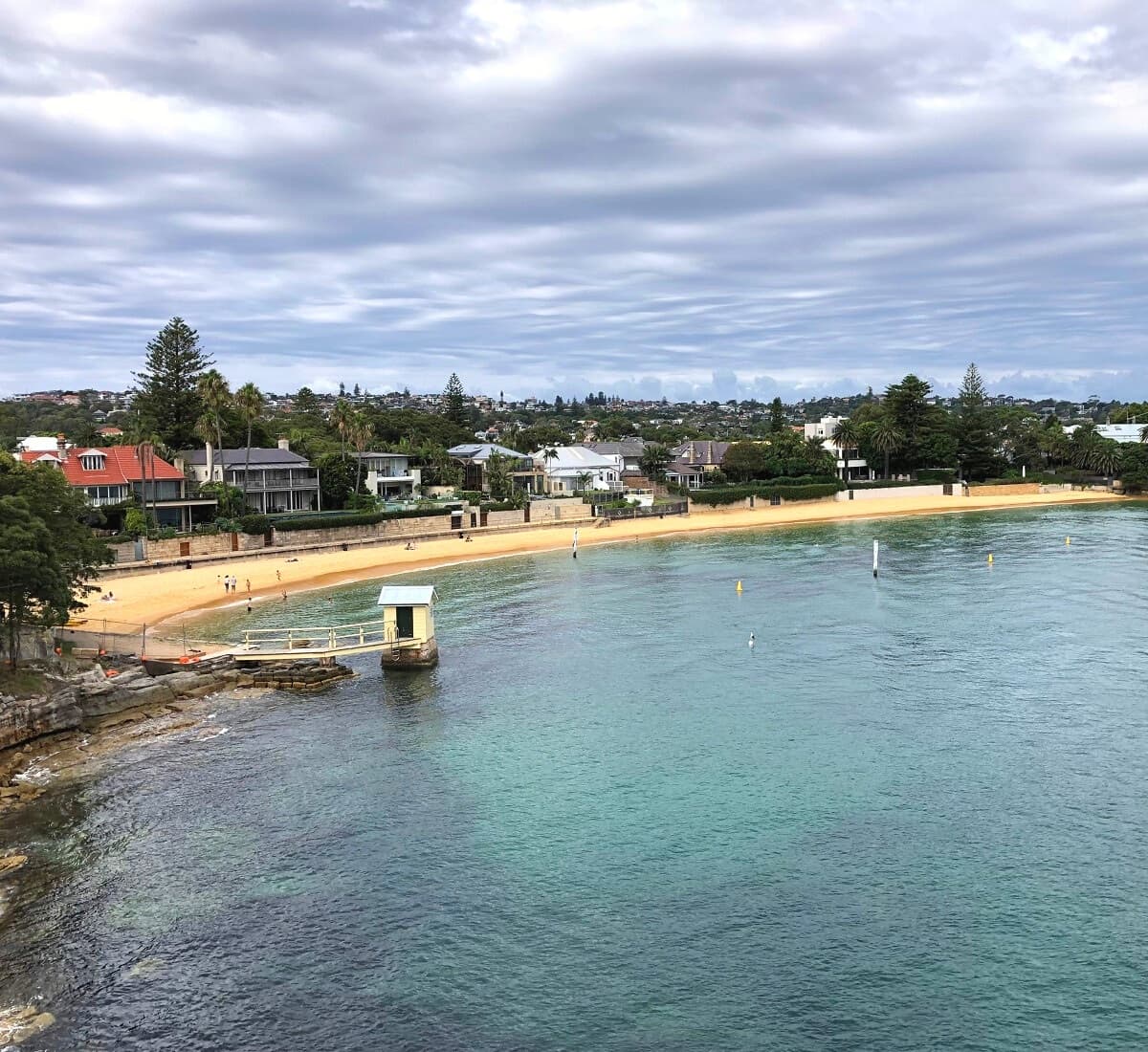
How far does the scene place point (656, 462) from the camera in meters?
130

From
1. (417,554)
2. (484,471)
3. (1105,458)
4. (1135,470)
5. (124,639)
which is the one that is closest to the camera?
(124,639)

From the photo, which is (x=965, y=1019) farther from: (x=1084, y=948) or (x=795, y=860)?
(x=795, y=860)

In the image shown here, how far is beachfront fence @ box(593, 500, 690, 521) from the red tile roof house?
41329mm

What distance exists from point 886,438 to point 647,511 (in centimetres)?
4434

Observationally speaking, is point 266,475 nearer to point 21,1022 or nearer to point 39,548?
point 39,548

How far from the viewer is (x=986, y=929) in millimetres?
21219

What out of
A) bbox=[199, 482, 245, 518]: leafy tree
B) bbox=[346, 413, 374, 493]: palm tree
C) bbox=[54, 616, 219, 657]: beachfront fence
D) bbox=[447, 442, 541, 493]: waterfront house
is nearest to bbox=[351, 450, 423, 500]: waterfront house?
bbox=[346, 413, 374, 493]: palm tree

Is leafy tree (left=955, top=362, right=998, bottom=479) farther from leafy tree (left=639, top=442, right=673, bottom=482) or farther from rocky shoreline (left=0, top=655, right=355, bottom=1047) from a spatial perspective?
rocky shoreline (left=0, top=655, right=355, bottom=1047)

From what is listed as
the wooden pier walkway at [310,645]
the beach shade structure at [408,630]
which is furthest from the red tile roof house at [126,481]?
the beach shade structure at [408,630]

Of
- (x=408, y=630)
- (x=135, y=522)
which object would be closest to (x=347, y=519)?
(x=135, y=522)

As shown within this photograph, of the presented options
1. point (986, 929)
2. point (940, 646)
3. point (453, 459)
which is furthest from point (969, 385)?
point (986, 929)

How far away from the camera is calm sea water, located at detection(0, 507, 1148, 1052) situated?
18.8 meters

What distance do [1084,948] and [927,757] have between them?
1153cm

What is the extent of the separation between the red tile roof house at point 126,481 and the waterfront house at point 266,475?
5.35m
